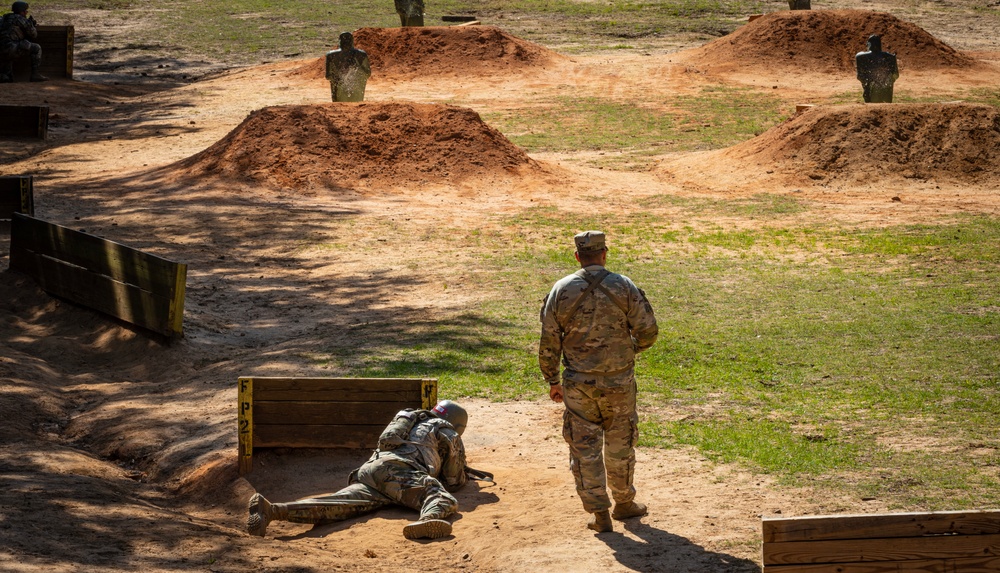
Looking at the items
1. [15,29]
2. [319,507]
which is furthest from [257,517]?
[15,29]

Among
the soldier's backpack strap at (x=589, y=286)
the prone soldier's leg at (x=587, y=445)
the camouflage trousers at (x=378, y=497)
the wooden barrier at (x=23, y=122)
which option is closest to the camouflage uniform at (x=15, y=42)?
the wooden barrier at (x=23, y=122)

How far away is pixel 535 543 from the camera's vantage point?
7.63m

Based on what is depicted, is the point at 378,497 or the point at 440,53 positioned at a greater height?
the point at 440,53

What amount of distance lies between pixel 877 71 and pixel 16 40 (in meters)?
23.5

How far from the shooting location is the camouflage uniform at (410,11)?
3744cm

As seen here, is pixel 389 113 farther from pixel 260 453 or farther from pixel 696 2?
pixel 696 2

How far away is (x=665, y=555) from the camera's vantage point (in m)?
7.34

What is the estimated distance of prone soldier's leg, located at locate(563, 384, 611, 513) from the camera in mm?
7629

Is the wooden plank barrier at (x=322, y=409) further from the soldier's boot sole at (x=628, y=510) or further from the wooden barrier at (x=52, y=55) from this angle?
the wooden barrier at (x=52, y=55)

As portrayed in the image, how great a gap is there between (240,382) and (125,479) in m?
1.39

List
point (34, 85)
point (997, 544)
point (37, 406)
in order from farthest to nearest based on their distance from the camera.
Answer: point (34, 85) → point (37, 406) → point (997, 544)

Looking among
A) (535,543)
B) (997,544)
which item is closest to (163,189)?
(535,543)

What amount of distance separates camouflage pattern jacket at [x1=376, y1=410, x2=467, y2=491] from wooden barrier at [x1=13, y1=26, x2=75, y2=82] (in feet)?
93.9

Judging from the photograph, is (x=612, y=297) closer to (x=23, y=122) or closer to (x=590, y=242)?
(x=590, y=242)
